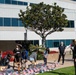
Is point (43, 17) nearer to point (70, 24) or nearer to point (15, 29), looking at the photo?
point (15, 29)

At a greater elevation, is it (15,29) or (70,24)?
(70,24)

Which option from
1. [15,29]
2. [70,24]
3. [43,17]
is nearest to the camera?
[43,17]

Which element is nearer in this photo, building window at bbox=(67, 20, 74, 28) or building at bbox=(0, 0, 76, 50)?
building at bbox=(0, 0, 76, 50)

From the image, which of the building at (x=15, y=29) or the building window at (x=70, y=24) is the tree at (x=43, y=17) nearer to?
the building at (x=15, y=29)

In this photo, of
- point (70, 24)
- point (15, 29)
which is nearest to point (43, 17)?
point (15, 29)

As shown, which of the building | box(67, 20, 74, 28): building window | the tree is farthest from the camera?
box(67, 20, 74, 28): building window

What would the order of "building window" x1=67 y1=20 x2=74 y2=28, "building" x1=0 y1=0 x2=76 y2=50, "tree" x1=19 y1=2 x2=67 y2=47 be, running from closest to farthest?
"tree" x1=19 y1=2 x2=67 y2=47
"building" x1=0 y1=0 x2=76 y2=50
"building window" x1=67 y1=20 x2=74 y2=28

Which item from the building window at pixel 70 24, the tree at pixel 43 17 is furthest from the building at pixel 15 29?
the tree at pixel 43 17

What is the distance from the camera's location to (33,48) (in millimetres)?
32281

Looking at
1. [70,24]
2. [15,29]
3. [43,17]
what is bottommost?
[15,29]

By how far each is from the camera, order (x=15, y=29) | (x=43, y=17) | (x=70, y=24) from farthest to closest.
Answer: (x=70, y=24)
(x=15, y=29)
(x=43, y=17)

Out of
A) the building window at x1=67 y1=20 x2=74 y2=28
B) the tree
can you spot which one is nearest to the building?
the building window at x1=67 y1=20 x2=74 y2=28

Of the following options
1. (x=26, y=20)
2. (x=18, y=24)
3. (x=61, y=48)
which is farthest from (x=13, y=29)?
(x=61, y=48)

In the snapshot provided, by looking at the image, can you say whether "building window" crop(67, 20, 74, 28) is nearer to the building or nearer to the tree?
the building
